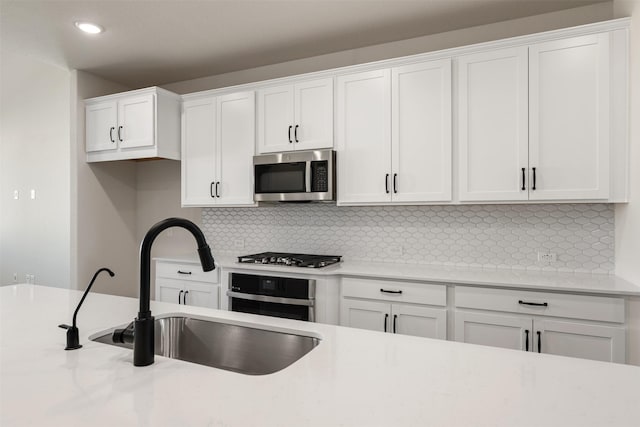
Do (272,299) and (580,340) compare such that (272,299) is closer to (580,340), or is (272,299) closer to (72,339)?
(72,339)

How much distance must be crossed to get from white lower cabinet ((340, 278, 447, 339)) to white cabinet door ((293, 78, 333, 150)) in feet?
3.76

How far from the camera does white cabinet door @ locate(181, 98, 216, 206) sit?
364 cm

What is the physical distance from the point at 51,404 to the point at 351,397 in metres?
0.66

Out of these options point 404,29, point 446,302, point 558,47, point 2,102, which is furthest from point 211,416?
point 2,102

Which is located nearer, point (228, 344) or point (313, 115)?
point (228, 344)

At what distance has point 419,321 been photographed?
2.62 metres

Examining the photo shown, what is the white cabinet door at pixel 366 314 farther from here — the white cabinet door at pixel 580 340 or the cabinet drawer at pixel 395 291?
the white cabinet door at pixel 580 340

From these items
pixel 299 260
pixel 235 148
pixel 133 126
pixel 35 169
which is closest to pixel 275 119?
pixel 235 148

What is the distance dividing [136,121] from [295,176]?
1731 mm

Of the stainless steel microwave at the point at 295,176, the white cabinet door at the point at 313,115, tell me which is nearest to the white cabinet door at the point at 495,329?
the stainless steel microwave at the point at 295,176

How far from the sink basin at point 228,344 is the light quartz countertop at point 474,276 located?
1.36 metres

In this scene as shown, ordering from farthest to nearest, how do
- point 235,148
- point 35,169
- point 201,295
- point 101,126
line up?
point 35,169 < point 101,126 < point 235,148 < point 201,295

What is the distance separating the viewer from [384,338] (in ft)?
4.22

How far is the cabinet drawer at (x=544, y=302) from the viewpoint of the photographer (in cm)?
216
